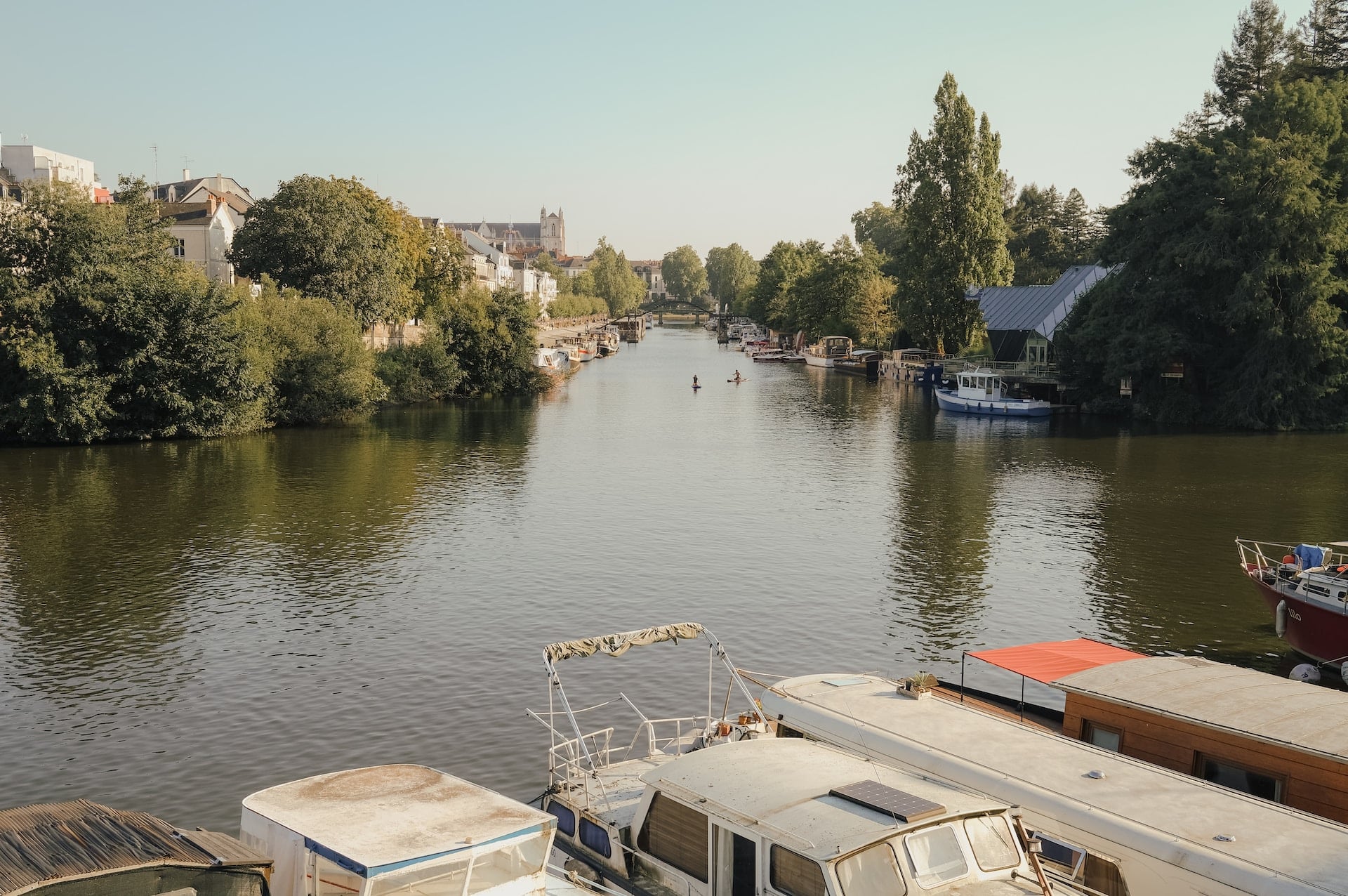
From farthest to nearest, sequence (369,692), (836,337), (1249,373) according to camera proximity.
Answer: (836,337)
(1249,373)
(369,692)

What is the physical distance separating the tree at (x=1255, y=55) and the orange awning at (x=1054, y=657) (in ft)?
290

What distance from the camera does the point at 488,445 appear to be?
242ft

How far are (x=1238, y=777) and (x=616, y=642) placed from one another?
1092cm

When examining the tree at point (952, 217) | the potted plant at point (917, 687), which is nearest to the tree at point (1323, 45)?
the tree at point (952, 217)

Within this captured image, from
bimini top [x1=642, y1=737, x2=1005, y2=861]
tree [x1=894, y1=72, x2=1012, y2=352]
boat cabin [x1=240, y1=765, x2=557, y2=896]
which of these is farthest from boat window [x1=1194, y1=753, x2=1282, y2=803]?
tree [x1=894, y1=72, x2=1012, y2=352]

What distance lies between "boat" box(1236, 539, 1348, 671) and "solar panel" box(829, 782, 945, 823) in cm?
1887

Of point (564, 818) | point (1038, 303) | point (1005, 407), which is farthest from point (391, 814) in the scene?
point (1038, 303)

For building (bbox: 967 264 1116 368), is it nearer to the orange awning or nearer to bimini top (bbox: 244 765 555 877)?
the orange awning

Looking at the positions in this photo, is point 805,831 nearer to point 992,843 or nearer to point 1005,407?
point 992,843

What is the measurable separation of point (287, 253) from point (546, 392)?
29214mm

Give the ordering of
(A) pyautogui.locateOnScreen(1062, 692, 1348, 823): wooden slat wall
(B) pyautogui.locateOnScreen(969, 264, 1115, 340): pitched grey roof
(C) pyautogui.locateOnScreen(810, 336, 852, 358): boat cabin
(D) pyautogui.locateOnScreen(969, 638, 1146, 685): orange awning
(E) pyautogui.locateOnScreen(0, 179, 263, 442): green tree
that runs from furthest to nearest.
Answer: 1. (C) pyautogui.locateOnScreen(810, 336, 852, 358): boat cabin
2. (B) pyautogui.locateOnScreen(969, 264, 1115, 340): pitched grey roof
3. (E) pyautogui.locateOnScreen(0, 179, 263, 442): green tree
4. (D) pyautogui.locateOnScreen(969, 638, 1146, 685): orange awning
5. (A) pyautogui.locateOnScreen(1062, 692, 1348, 823): wooden slat wall

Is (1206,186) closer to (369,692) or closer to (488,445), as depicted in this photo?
(488,445)

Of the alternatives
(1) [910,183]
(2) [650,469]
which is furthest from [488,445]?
(1) [910,183]

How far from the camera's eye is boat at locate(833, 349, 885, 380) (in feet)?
450
